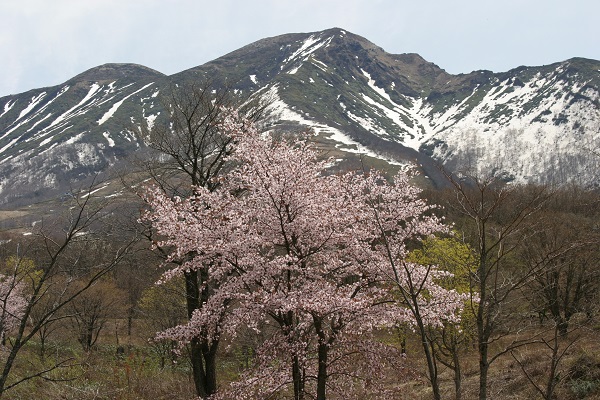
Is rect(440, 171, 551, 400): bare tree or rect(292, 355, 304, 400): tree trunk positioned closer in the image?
rect(440, 171, 551, 400): bare tree

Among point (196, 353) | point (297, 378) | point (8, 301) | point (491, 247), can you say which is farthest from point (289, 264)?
point (8, 301)

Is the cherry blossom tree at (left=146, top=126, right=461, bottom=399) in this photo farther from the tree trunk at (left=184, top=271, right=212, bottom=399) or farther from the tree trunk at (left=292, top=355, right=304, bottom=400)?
the tree trunk at (left=184, top=271, right=212, bottom=399)

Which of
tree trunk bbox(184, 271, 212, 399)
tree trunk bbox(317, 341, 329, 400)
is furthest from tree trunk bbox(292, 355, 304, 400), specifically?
tree trunk bbox(184, 271, 212, 399)

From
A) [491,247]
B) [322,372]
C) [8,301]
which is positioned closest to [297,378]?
[322,372]

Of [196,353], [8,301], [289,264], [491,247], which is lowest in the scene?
[196,353]

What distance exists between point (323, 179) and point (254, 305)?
463 centimetres

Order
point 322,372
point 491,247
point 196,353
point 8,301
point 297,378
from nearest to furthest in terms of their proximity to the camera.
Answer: point 491,247 → point 297,378 → point 322,372 → point 196,353 → point 8,301

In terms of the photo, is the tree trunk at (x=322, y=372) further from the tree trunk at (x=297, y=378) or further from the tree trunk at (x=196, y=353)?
the tree trunk at (x=196, y=353)

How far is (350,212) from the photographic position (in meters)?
12.1

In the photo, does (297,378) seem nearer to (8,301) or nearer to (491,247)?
(491,247)

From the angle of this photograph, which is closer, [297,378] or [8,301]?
[297,378]

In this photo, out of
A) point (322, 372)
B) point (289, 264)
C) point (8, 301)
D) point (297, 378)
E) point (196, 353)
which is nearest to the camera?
point (297, 378)

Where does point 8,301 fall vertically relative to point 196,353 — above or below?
above

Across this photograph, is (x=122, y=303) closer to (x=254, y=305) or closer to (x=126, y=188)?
(x=126, y=188)
